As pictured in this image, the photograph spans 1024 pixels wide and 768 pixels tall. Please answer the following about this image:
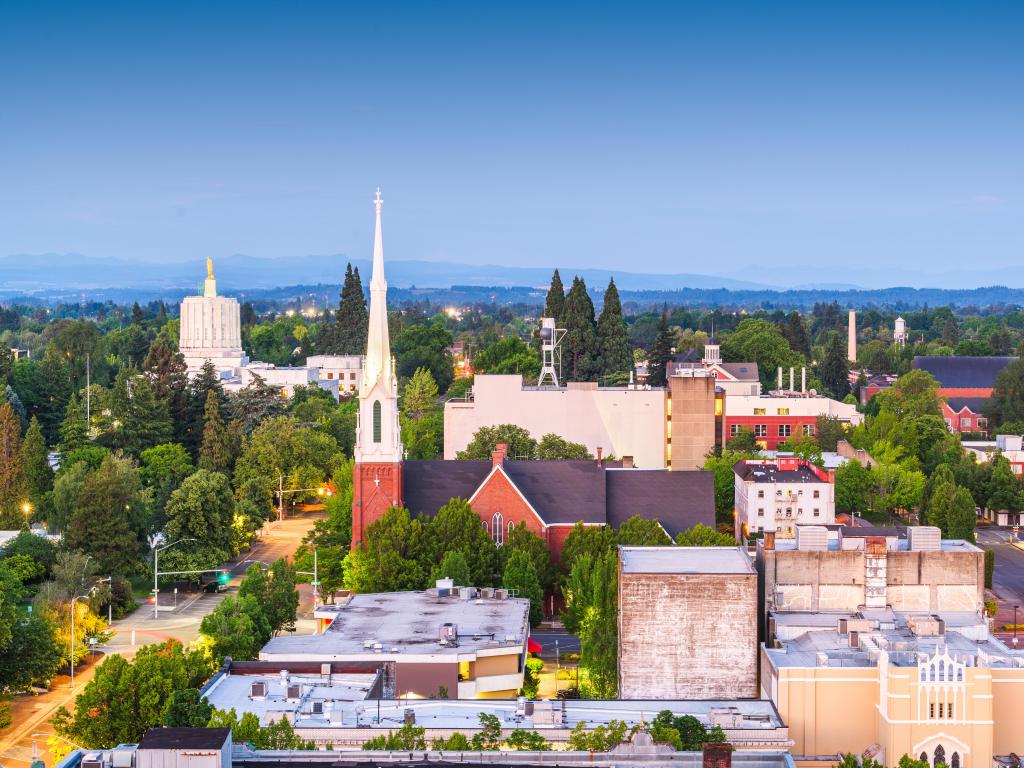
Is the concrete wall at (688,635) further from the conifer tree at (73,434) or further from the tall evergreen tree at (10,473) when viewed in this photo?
the conifer tree at (73,434)

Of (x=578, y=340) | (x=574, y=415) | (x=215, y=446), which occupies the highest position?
(x=578, y=340)

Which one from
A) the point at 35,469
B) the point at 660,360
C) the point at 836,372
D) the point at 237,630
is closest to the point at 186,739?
the point at 237,630

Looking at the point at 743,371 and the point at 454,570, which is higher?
the point at 743,371

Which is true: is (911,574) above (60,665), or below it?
above

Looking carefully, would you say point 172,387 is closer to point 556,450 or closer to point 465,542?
point 556,450

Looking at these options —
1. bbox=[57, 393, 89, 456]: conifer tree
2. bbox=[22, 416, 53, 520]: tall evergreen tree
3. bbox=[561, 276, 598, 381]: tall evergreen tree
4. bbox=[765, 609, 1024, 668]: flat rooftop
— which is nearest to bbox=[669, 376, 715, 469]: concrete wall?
bbox=[561, 276, 598, 381]: tall evergreen tree

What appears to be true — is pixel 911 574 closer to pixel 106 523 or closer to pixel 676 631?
pixel 676 631

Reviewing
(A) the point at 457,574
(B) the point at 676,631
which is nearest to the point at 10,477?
(A) the point at 457,574

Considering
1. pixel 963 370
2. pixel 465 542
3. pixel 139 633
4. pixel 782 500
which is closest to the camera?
pixel 465 542
